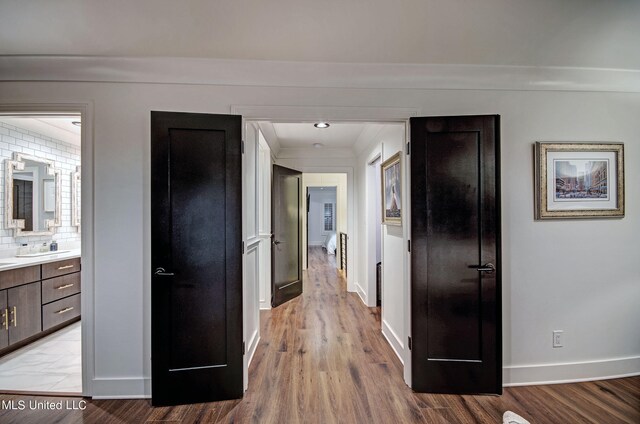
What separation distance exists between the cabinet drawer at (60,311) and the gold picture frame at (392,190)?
3.91 metres

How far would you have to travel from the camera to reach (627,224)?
7.53 ft

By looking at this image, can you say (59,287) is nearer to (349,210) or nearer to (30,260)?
(30,260)

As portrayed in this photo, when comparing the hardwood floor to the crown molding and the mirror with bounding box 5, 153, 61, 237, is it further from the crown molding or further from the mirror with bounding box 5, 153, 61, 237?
the crown molding

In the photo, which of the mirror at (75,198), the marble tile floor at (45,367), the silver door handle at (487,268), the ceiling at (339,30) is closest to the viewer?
A: the ceiling at (339,30)

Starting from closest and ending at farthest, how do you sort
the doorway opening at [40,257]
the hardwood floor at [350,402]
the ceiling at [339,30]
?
the ceiling at [339,30]
the hardwood floor at [350,402]
the doorway opening at [40,257]

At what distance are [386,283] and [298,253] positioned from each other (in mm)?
1981

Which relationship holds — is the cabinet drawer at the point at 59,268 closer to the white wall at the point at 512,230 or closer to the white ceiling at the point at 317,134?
the white wall at the point at 512,230

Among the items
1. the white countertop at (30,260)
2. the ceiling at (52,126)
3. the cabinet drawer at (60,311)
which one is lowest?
the cabinet drawer at (60,311)

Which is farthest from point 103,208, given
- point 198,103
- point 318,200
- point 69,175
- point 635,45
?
point 318,200

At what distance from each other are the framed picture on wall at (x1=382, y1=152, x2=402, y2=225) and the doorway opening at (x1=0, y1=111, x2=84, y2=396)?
282 centimetres

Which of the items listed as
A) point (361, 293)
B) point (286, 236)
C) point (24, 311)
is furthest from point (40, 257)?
point (361, 293)

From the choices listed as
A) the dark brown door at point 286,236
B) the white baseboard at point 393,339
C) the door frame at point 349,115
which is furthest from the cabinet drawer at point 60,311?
the white baseboard at point 393,339

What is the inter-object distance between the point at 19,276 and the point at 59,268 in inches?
18.0

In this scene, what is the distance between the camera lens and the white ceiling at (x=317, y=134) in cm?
358
